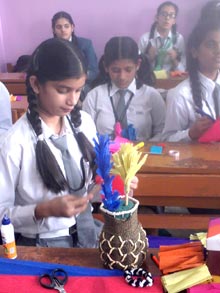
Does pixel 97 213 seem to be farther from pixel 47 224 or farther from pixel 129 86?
pixel 129 86

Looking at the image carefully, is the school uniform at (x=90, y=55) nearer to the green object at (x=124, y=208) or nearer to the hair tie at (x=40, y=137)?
the hair tie at (x=40, y=137)

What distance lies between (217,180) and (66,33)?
840 mm

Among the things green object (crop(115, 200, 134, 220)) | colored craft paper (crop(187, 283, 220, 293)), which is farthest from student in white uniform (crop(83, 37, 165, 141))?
colored craft paper (crop(187, 283, 220, 293))

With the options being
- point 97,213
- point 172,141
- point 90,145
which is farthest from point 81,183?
point 172,141

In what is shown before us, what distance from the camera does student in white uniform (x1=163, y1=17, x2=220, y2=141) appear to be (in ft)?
5.14

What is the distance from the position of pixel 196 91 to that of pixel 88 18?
1.88 ft

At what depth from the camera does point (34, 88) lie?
103 centimetres

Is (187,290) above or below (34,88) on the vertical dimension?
below

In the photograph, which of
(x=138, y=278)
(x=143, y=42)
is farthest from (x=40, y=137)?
(x=143, y=42)

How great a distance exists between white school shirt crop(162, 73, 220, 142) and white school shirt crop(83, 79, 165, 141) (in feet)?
0.24

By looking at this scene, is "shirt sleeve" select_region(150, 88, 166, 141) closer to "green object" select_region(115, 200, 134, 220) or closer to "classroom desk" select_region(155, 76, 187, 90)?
"classroom desk" select_region(155, 76, 187, 90)

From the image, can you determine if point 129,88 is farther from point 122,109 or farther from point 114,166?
point 114,166

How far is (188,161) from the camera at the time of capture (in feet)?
4.28

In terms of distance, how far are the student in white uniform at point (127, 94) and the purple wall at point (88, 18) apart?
63 mm
